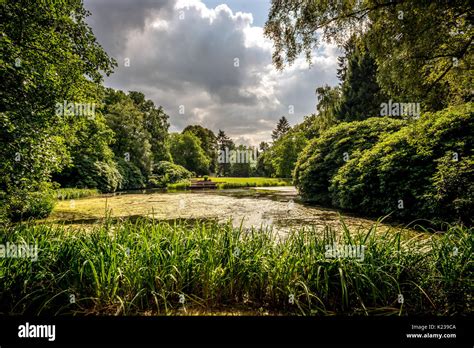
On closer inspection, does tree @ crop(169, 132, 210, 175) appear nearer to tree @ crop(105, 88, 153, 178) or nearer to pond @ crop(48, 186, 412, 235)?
tree @ crop(105, 88, 153, 178)

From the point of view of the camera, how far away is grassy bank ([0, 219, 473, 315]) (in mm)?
2117

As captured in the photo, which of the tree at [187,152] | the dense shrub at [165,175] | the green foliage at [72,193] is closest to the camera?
the green foliage at [72,193]

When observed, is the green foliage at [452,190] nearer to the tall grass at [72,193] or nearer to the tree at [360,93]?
the tall grass at [72,193]

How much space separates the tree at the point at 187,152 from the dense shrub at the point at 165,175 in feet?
36.9

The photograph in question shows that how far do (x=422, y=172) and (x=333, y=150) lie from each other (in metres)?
5.56

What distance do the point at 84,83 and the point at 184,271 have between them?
5.32m

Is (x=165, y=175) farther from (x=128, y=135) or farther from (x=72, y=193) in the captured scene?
(x=72, y=193)

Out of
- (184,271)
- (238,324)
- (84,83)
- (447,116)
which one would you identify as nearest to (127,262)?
(184,271)

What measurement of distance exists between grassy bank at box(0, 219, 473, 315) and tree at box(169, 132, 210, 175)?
4485cm

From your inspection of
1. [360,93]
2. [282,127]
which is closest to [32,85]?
[360,93]

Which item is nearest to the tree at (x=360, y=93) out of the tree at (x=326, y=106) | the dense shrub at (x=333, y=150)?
the tree at (x=326, y=106)

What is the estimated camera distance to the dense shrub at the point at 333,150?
1039 cm

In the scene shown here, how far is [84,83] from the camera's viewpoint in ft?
17.7

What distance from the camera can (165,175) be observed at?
31719 millimetres
